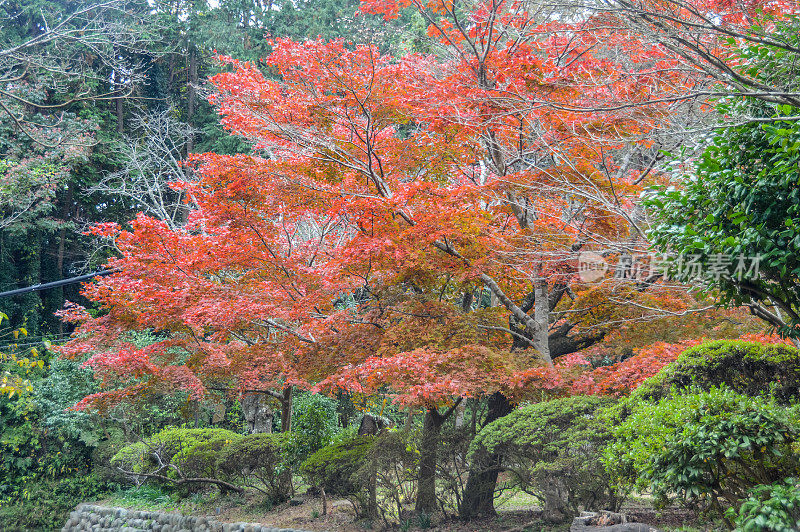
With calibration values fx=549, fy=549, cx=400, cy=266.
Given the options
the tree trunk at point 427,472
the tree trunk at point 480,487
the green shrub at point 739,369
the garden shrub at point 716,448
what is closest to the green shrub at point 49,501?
the tree trunk at point 427,472

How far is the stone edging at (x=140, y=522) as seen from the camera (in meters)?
7.71

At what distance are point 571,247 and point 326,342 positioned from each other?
3198 millimetres

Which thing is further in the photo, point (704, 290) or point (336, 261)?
point (336, 261)

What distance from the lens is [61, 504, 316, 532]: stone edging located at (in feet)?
25.3

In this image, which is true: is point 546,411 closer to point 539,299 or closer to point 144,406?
point 539,299

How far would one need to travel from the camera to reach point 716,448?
3094mm

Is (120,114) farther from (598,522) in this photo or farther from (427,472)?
(598,522)

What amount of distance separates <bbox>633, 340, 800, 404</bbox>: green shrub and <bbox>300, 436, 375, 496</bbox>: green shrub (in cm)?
370

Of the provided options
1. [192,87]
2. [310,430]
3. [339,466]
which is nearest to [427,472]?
[339,466]

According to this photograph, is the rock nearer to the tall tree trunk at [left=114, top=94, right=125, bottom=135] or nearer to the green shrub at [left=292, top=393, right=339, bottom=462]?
the green shrub at [left=292, top=393, right=339, bottom=462]

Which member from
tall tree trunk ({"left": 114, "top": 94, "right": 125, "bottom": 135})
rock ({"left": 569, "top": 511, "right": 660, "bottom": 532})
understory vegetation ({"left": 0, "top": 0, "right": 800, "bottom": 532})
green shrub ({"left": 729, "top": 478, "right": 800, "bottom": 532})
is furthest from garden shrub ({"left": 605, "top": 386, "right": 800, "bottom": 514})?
tall tree trunk ({"left": 114, "top": 94, "right": 125, "bottom": 135})

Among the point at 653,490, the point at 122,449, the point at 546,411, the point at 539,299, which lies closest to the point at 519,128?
the point at 539,299

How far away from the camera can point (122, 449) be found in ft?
34.8

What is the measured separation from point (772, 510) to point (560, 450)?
199cm
